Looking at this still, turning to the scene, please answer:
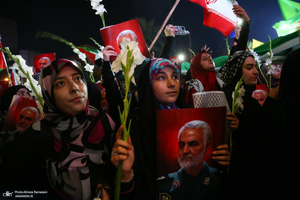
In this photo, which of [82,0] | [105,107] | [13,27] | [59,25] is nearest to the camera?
[105,107]

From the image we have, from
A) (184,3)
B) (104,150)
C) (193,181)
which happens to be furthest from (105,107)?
(184,3)

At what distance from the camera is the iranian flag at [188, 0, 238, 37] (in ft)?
10.3

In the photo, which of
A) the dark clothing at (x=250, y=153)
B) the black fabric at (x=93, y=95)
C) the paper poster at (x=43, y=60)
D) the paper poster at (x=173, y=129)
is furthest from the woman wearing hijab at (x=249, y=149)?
the paper poster at (x=43, y=60)

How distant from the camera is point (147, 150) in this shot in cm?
119

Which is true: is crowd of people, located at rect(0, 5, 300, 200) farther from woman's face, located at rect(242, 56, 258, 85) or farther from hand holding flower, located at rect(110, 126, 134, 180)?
woman's face, located at rect(242, 56, 258, 85)

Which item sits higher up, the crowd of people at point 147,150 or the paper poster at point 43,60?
the paper poster at point 43,60

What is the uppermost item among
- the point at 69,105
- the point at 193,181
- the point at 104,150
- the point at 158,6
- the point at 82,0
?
the point at 158,6

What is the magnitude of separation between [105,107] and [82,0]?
233 inches

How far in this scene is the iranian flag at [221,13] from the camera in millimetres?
3145

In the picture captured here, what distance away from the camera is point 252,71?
1947mm

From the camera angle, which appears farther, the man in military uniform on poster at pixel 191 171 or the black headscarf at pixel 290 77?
the man in military uniform on poster at pixel 191 171

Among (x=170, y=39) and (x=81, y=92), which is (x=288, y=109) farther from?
(x=170, y=39)

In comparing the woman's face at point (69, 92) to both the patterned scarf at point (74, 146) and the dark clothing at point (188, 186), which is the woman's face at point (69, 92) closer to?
the patterned scarf at point (74, 146)

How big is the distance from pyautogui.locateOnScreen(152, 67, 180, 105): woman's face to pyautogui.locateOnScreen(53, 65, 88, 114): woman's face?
57 centimetres
